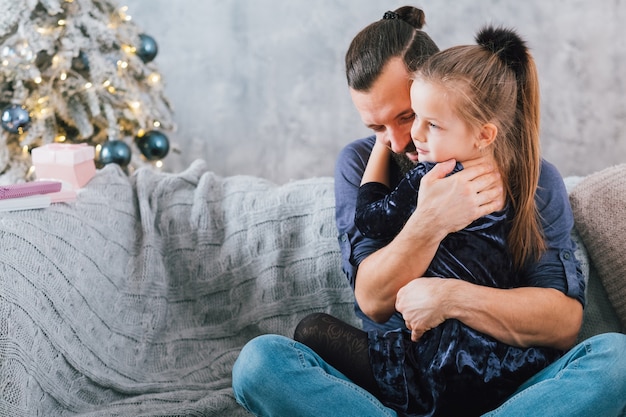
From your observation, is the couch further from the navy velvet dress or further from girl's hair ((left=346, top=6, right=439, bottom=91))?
girl's hair ((left=346, top=6, right=439, bottom=91))

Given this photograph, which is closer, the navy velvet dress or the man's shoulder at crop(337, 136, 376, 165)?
the navy velvet dress

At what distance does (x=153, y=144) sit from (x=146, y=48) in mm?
352

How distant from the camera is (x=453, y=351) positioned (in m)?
1.31

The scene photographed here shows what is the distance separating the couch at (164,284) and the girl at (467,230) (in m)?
0.42

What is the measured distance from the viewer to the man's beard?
1.58m

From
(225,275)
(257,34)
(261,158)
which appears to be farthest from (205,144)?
(225,275)

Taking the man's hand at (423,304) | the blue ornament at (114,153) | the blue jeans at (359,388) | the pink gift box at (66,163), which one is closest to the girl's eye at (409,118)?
the man's hand at (423,304)

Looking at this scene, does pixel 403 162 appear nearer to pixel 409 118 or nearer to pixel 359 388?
pixel 409 118

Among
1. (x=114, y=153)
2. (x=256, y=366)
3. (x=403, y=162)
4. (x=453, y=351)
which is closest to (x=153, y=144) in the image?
(x=114, y=153)

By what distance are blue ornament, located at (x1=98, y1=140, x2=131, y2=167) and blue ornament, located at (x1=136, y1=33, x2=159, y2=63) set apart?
1.30 feet

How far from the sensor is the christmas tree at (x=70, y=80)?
2.38 metres

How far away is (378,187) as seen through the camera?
1.52 m

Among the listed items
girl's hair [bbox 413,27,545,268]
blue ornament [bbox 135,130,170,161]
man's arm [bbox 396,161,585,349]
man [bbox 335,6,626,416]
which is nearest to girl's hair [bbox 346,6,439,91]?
man [bbox 335,6,626,416]

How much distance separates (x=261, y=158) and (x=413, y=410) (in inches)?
73.3
